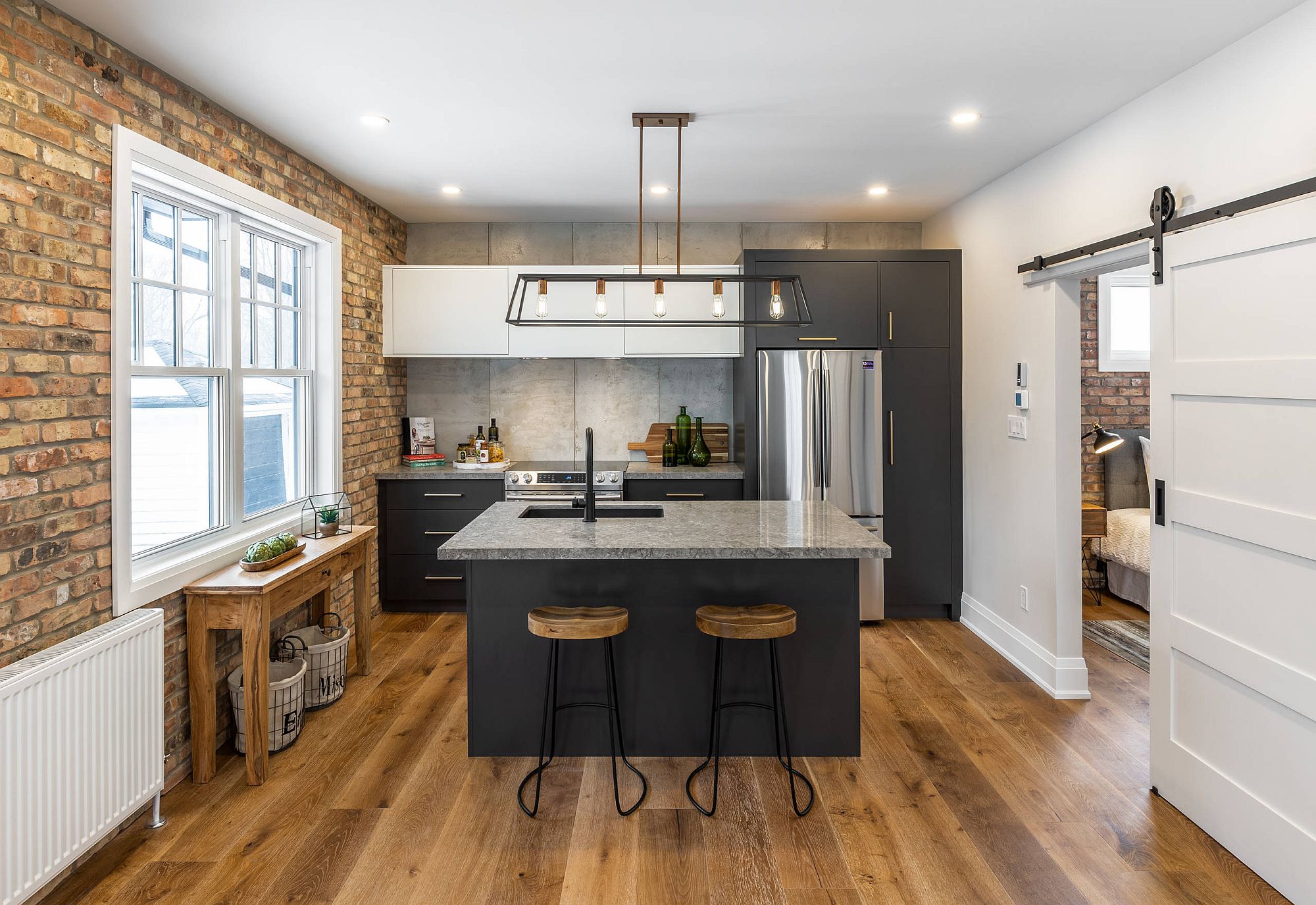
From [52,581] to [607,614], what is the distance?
5.53 ft

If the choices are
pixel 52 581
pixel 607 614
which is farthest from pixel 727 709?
pixel 52 581

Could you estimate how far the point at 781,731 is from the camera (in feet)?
9.99

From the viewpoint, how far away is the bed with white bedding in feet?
16.4

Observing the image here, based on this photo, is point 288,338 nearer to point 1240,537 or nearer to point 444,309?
point 444,309

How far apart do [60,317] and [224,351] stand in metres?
1.02

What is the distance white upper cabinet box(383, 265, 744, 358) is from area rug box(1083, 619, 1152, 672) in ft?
9.11

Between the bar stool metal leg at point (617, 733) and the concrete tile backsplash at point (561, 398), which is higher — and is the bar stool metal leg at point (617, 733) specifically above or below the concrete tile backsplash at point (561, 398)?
below

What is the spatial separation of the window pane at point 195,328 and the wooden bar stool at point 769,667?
228 cm

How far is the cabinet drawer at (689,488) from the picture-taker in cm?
495

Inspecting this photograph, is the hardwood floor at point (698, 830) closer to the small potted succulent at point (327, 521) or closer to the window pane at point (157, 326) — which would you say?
the small potted succulent at point (327, 521)

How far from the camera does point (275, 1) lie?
7.55ft

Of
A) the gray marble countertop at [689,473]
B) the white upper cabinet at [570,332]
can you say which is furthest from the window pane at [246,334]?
the gray marble countertop at [689,473]

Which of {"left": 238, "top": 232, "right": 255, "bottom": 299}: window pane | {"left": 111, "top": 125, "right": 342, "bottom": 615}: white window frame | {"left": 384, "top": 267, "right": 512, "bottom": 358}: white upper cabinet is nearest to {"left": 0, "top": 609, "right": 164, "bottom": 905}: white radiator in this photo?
{"left": 111, "top": 125, "right": 342, "bottom": 615}: white window frame

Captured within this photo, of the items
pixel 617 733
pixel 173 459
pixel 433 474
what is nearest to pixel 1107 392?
pixel 617 733
